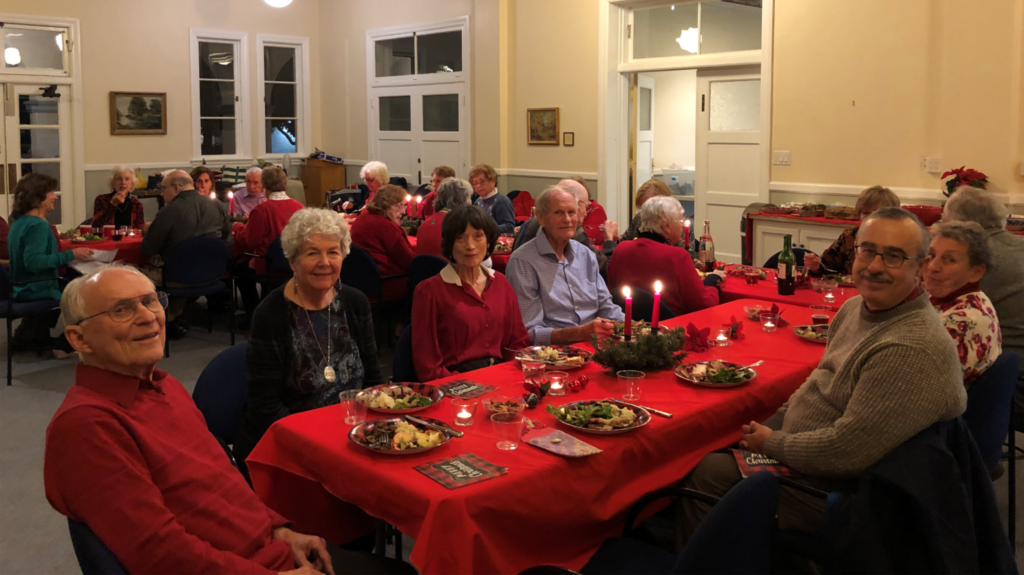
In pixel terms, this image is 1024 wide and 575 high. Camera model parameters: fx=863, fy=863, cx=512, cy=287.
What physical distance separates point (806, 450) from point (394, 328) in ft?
16.4

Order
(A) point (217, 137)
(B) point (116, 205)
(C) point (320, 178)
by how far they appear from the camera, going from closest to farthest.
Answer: (B) point (116, 205) < (A) point (217, 137) < (C) point (320, 178)

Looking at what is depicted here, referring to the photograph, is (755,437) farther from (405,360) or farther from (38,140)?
(38,140)

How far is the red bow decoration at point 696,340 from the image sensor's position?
3.33 meters

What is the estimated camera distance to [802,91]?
7719 mm

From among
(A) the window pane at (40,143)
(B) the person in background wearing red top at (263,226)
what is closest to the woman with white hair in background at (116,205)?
(B) the person in background wearing red top at (263,226)

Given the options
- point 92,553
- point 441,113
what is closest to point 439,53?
point 441,113

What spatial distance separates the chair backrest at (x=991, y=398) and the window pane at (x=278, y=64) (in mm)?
11078

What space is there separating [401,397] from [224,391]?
655 millimetres

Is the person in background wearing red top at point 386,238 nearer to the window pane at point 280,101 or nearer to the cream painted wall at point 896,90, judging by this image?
the cream painted wall at point 896,90

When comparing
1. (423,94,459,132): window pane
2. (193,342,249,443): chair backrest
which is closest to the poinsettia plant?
(193,342,249,443): chair backrest

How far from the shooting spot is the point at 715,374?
2889 mm

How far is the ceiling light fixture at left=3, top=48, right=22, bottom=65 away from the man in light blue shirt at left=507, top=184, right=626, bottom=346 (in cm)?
855

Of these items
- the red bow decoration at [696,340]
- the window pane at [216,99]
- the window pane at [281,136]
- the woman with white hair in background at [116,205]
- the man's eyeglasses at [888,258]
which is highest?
the window pane at [216,99]

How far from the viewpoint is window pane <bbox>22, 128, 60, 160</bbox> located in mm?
10172
